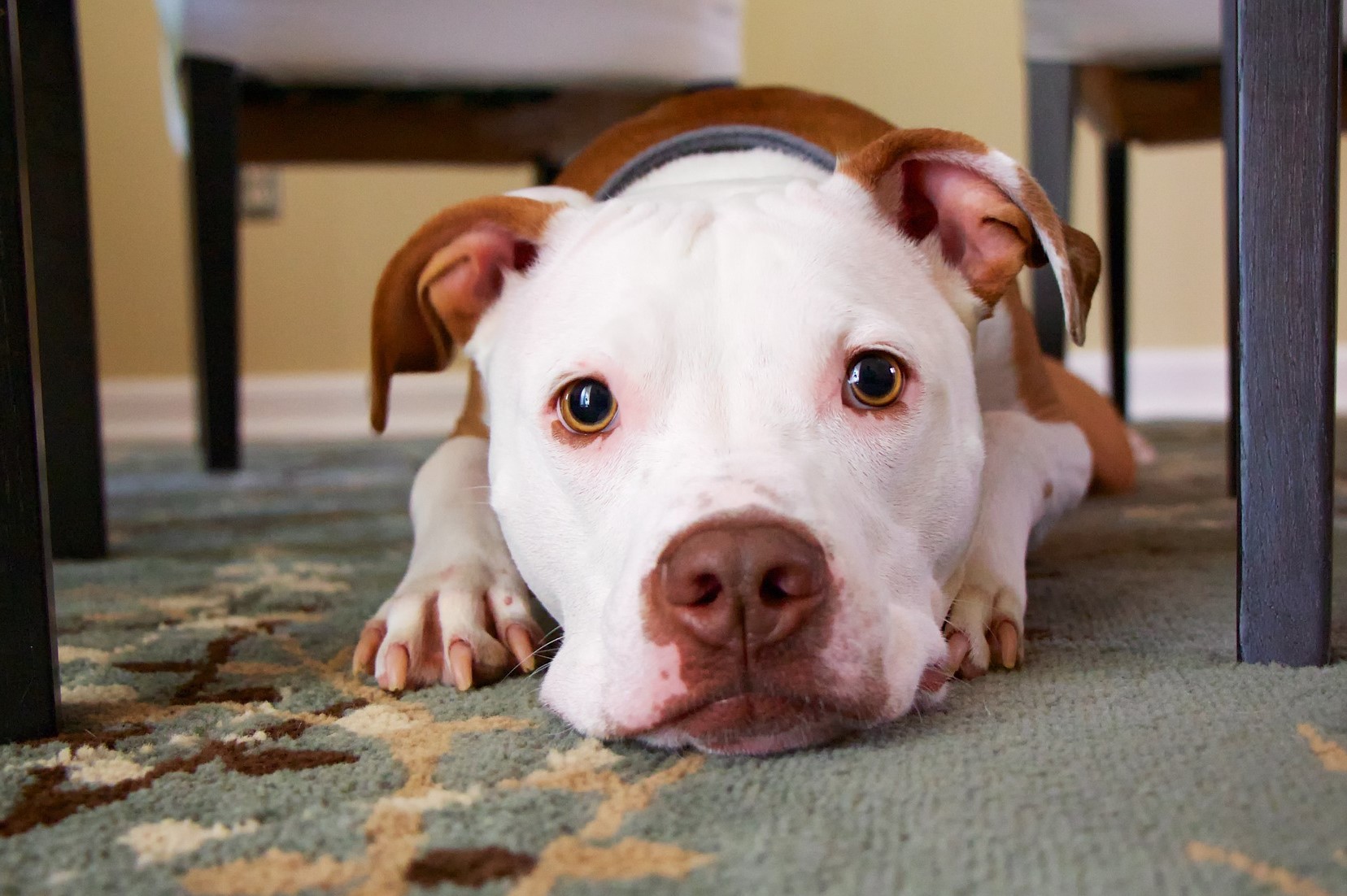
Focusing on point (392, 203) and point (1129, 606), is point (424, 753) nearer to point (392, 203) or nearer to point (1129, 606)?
point (1129, 606)

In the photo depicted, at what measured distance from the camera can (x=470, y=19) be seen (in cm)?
228

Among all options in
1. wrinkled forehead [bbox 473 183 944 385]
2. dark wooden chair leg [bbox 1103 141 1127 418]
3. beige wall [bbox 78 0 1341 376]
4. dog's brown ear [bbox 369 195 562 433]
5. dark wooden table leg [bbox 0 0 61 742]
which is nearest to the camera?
dark wooden table leg [bbox 0 0 61 742]

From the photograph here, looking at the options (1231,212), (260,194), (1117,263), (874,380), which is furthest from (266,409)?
(874,380)

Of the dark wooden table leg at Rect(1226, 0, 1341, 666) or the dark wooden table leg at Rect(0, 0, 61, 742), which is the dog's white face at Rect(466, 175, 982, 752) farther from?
the dark wooden table leg at Rect(0, 0, 61, 742)

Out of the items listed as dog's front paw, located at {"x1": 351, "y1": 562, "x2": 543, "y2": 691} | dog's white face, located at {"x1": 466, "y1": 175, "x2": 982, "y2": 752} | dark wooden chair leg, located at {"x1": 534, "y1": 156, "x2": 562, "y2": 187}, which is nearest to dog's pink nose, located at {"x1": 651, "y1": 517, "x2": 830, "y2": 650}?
dog's white face, located at {"x1": 466, "y1": 175, "x2": 982, "y2": 752}

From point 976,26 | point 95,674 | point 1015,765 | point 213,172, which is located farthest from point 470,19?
point 976,26

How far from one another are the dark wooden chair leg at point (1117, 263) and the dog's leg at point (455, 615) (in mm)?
2288

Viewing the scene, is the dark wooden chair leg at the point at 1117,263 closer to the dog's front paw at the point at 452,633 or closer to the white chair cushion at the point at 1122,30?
the white chair cushion at the point at 1122,30

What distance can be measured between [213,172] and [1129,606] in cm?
217

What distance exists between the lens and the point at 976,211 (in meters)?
1.18

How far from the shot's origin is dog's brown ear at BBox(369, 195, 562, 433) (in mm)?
1229

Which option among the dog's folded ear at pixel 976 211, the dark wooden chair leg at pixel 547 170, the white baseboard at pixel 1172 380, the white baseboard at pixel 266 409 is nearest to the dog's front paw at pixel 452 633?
the dog's folded ear at pixel 976 211

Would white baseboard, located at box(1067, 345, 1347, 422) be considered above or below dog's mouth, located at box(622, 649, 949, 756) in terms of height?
below

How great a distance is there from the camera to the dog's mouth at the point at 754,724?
0.85 m
